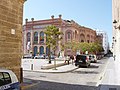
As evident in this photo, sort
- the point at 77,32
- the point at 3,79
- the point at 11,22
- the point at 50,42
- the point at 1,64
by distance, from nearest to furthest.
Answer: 1. the point at 3,79
2. the point at 1,64
3. the point at 11,22
4. the point at 50,42
5. the point at 77,32

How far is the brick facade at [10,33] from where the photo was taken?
1091cm

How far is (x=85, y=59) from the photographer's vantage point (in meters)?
28.0

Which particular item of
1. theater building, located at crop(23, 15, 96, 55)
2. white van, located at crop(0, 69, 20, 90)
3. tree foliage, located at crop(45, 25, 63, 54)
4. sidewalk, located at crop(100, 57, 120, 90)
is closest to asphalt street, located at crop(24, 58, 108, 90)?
sidewalk, located at crop(100, 57, 120, 90)

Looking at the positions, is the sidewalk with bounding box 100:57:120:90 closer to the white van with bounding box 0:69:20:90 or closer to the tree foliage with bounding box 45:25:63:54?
the white van with bounding box 0:69:20:90

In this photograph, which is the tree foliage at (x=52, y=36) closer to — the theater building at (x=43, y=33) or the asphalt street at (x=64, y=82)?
the asphalt street at (x=64, y=82)

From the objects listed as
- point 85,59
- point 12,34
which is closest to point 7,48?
point 12,34

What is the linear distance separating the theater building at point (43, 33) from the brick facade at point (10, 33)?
58372 millimetres

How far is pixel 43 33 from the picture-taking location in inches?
3034

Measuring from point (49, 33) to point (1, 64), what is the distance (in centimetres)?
1547

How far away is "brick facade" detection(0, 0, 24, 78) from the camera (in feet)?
35.8

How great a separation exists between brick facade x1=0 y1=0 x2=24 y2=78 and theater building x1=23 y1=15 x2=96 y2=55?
192ft

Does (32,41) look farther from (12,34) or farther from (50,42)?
(12,34)

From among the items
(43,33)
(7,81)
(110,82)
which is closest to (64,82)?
(110,82)

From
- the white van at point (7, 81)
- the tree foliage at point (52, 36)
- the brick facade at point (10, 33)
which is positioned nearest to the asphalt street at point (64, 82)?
the brick facade at point (10, 33)
